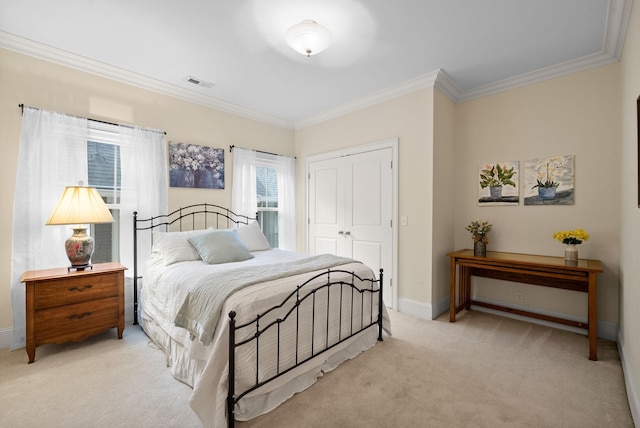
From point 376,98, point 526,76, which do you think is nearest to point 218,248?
point 376,98

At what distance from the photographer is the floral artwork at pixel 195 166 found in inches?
142

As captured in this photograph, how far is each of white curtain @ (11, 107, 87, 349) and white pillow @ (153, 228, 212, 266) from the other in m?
0.85

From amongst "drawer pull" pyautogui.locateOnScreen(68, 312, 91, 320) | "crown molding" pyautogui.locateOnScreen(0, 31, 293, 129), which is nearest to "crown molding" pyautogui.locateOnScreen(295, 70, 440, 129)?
"crown molding" pyautogui.locateOnScreen(0, 31, 293, 129)

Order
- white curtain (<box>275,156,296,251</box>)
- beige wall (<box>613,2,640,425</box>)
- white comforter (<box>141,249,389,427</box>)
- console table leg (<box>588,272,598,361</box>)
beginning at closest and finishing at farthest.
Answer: white comforter (<box>141,249,389,427</box>) < beige wall (<box>613,2,640,425</box>) < console table leg (<box>588,272,598,361</box>) < white curtain (<box>275,156,296,251</box>)

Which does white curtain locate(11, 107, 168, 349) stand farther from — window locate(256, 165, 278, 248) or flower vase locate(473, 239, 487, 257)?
flower vase locate(473, 239, 487, 257)

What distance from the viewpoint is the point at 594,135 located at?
2949 millimetres

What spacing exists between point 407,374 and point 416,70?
118 inches

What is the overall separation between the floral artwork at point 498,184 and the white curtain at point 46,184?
4.16 metres

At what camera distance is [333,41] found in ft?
8.63

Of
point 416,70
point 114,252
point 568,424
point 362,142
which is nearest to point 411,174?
point 362,142

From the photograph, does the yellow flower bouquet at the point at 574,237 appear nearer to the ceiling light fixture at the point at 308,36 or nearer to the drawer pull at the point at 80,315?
the ceiling light fixture at the point at 308,36

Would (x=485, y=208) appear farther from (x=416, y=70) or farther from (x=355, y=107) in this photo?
(x=355, y=107)

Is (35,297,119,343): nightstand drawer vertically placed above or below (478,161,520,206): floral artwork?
below

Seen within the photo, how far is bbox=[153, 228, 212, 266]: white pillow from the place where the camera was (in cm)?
288
